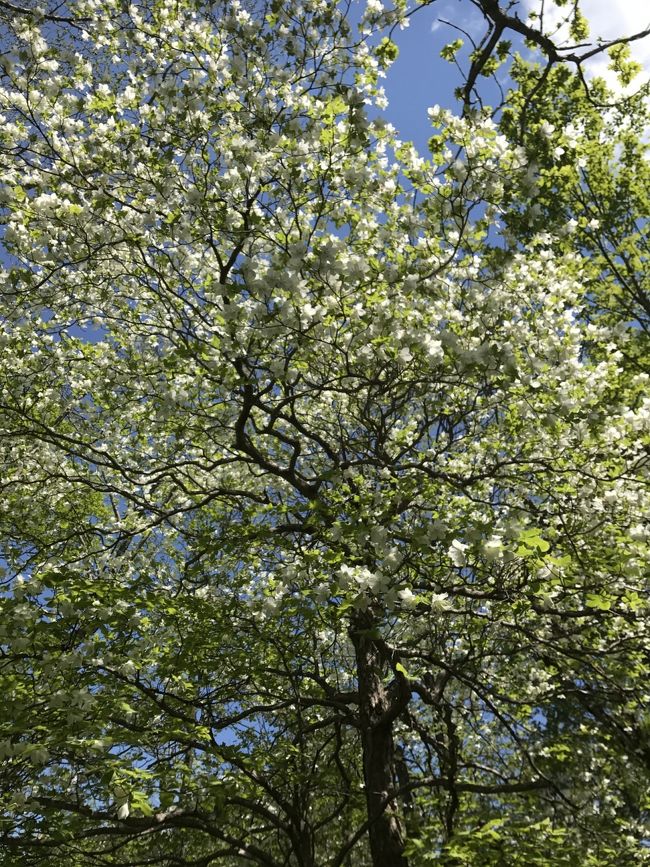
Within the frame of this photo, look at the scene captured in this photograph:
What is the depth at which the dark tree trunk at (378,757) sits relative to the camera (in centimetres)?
574

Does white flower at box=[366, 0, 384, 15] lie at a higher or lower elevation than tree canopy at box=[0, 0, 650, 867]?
higher

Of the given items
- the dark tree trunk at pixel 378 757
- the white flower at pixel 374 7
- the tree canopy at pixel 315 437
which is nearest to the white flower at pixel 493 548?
the tree canopy at pixel 315 437

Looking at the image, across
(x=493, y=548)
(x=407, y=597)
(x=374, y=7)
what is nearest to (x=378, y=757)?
(x=407, y=597)

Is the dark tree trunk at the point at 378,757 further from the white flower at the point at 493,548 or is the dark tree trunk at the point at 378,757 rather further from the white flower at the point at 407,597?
the white flower at the point at 493,548

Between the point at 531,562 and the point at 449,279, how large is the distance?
133 inches

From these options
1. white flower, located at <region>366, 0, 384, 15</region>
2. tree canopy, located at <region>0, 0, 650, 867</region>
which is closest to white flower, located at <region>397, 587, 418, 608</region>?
tree canopy, located at <region>0, 0, 650, 867</region>

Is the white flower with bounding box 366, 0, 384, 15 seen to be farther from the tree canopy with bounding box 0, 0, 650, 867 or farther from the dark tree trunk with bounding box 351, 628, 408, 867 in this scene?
the dark tree trunk with bounding box 351, 628, 408, 867

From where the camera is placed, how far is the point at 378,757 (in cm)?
624

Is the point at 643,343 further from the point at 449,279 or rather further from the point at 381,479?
the point at 381,479

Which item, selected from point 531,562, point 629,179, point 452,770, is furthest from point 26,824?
point 629,179

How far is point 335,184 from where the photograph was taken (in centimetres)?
555

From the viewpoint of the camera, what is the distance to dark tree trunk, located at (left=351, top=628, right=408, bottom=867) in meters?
5.74

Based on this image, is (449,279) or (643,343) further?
(643,343)

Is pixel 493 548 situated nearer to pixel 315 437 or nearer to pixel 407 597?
pixel 407 597
